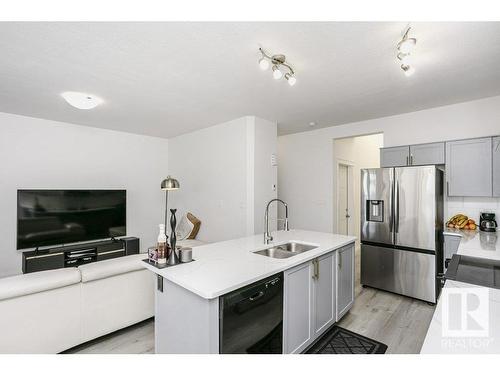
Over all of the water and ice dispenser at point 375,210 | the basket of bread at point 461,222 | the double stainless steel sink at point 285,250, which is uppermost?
the water and ice dispenser at point 375,210

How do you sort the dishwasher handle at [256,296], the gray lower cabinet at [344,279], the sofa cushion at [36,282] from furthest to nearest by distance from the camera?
the gray lower cabinet at [344,279] < the sofa cushion at [36,282] < the dishwasher handle at [256,296]

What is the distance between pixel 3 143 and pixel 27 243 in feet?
4.99

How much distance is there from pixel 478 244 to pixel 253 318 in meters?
2.24

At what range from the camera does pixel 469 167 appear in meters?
2.98

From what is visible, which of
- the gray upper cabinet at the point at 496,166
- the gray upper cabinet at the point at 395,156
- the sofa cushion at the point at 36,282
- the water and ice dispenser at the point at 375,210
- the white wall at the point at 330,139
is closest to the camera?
the sofa cushion at the point at 36,282

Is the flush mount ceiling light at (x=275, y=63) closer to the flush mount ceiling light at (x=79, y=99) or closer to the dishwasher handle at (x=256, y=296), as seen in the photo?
the dishwasher handle at (x=256, y=296)

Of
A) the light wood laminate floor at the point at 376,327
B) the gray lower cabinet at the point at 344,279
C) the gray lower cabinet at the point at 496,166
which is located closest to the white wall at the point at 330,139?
the gray lower cabinet at the point at 496,166

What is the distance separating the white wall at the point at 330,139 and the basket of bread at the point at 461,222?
0.35 metres

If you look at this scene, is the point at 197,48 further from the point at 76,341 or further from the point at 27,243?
the point at 27,243

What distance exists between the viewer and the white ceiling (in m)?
1.74

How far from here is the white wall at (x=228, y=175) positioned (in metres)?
3.72

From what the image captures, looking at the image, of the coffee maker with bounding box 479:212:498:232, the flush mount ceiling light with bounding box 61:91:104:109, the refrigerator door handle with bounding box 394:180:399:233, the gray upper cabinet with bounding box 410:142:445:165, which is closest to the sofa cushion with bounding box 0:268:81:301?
the flush mount ceiling light with bounding box 61:91:104:109

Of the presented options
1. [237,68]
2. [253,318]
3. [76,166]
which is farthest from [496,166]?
[76,166]

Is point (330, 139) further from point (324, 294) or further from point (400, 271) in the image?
point (324, 294)
